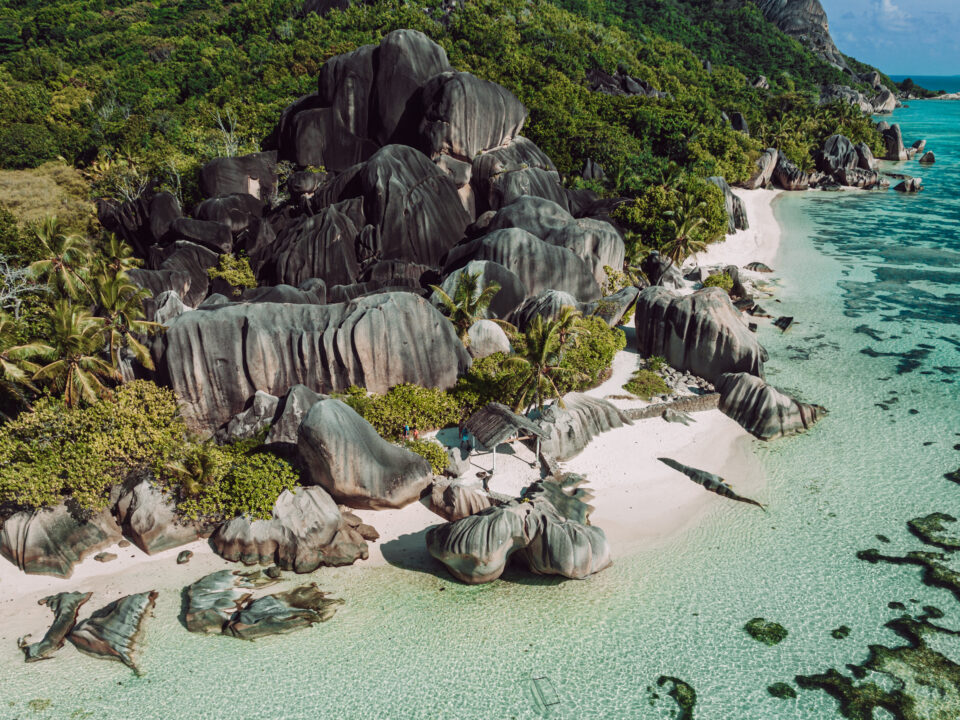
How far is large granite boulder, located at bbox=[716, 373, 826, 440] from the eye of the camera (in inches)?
870

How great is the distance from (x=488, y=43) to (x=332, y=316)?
50.3 m

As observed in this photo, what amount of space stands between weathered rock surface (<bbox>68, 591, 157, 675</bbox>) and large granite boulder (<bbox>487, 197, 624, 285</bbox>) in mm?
24009

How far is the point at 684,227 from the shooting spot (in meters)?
35.6

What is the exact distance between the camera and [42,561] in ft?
53.0

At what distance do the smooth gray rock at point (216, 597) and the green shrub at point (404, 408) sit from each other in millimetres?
6007

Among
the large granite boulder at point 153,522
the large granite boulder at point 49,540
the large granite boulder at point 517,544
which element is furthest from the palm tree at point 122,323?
the large granite boulder at point 517,544

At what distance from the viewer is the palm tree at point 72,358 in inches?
687

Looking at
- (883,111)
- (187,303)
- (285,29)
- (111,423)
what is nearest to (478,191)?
(187,303)

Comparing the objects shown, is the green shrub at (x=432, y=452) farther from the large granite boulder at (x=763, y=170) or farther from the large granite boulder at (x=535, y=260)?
the large granite boulder at (x=763, y=170)

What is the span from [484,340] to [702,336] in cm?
911

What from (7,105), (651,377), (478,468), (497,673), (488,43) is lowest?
(497,673)

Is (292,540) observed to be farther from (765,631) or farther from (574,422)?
(765,631)

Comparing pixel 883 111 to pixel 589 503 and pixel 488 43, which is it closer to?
pixel 488 43

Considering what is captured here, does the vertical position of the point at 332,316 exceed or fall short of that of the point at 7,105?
it falls short
